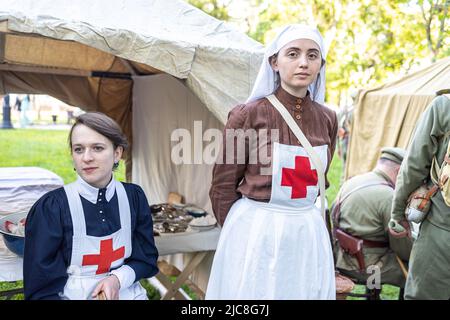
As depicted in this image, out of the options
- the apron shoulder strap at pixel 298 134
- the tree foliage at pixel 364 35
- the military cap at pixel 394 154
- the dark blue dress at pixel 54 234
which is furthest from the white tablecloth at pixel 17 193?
A: the tree foliage at pixel 364 35

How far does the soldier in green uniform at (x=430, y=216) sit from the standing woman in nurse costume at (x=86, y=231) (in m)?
1.38

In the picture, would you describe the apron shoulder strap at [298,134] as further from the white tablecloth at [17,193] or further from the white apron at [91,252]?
the white tablecloth at [17,193]

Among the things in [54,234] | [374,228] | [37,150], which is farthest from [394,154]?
[37,150]

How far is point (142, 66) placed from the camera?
420cm

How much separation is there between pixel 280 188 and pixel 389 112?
13.5 ft

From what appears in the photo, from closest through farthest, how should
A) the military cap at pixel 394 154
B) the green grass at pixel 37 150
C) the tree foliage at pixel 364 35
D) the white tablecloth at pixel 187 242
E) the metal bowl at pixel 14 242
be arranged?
the metal bowl at pixel 14 242, the white tablecloth at pixel 187 242, the military cap at pixel 394 154, the tree foliage at pixel 364 35, the green grass at pixel 37 150

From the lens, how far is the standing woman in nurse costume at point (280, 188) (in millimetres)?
1801

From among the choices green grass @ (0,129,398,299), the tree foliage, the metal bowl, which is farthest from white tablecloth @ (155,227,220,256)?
the tree foliage

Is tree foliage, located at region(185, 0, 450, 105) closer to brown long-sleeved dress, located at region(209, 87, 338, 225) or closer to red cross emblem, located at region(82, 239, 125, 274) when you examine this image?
brown long-sleeved dress, located at region(209, 87, 338, 225)

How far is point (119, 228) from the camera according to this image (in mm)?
1870

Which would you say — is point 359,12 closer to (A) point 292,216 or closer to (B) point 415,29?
(B) point 415,29

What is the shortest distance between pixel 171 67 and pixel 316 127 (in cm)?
93

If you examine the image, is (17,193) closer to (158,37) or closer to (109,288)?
(158,37)
